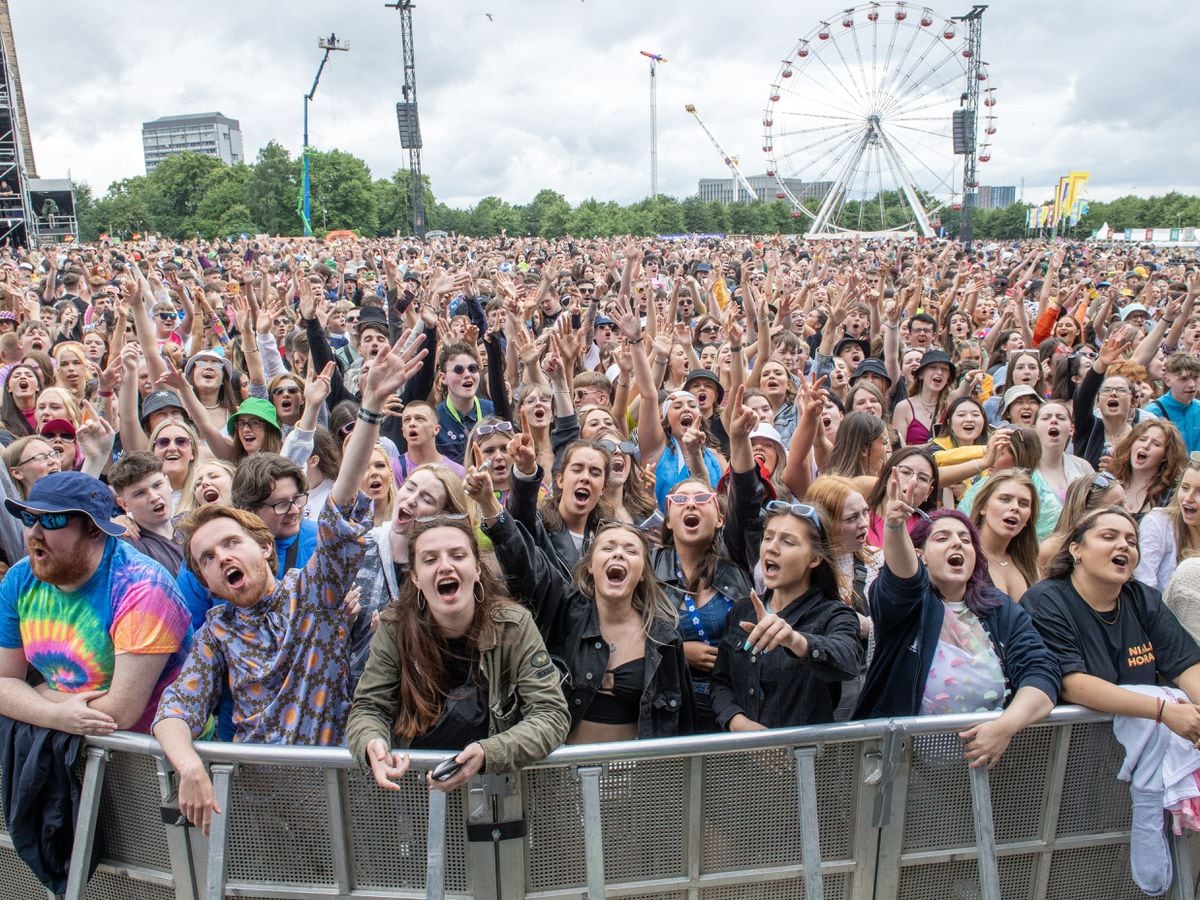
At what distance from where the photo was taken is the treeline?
80000mm

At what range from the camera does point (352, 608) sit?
A: 2947mm

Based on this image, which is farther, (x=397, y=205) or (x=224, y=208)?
(x=397, y=205)

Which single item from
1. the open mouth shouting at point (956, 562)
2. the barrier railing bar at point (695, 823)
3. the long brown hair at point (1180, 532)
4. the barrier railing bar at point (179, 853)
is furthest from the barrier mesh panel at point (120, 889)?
the long brown hair at point (1180, 532)

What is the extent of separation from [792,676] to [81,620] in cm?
222

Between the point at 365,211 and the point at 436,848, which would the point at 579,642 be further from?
the point at 365,211

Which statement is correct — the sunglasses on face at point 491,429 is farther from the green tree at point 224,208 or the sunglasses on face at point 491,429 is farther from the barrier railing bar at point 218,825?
the green tree at point 224,208

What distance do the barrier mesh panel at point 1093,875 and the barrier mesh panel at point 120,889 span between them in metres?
2.74

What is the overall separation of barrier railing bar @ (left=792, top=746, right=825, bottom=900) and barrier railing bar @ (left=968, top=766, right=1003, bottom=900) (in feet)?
1.64

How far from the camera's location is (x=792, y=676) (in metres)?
2.95

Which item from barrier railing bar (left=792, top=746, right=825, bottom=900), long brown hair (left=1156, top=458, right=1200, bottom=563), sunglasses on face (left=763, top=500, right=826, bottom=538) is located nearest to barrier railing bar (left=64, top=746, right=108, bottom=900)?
barrier railing bar (left=792, top=746, right=825, bottom=900)

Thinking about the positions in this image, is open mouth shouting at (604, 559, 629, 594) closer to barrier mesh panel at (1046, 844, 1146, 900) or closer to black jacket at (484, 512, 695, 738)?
black jacket at (484, 512, 695, 738)

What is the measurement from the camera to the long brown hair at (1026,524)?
3.59m

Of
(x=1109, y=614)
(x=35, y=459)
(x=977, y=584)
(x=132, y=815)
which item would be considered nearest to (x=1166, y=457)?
(x=1109, y=614)

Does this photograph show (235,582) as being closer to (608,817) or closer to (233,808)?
(233,808)
